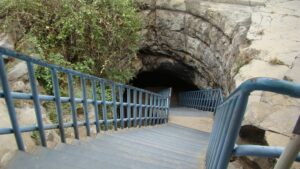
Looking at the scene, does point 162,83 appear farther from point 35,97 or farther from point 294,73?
point 35,97

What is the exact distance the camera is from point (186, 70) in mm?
15047

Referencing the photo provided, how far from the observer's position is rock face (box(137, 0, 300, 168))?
557 cm

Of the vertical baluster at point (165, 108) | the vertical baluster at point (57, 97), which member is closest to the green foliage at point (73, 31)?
the vertical baluster at point (165, 108)

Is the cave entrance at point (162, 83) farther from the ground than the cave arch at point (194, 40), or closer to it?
closer to it

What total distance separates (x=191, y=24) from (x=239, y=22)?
2331 mm

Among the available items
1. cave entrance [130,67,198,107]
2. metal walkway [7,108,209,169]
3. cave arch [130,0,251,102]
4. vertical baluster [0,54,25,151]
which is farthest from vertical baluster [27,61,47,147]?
cave entrance [130,67,198,107]

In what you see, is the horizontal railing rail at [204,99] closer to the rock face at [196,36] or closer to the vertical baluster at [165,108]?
the rock face at [196,36]

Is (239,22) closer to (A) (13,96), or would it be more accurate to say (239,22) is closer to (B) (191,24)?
(B) (191,24)

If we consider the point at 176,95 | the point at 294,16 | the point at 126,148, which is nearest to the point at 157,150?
the point at 126,148

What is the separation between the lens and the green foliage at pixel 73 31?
8.18 m

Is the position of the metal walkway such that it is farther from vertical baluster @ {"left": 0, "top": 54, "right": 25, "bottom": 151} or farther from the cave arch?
the cave arch

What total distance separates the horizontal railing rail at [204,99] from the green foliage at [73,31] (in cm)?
361

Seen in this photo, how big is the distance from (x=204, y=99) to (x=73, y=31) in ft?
23.6

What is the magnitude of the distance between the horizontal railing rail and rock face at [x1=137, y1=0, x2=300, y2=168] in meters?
0.41
